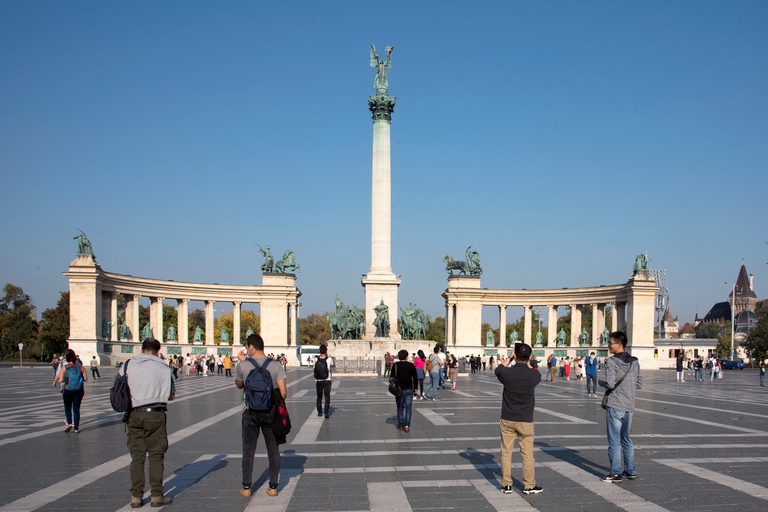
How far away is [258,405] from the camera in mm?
8391

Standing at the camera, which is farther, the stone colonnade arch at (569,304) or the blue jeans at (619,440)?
the stone colonnade arch at (569,304)

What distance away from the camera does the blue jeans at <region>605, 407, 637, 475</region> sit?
30.8ft

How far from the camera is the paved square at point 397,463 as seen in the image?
8.30 metres

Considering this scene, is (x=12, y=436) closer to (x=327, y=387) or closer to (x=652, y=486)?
(x=327, y=387)

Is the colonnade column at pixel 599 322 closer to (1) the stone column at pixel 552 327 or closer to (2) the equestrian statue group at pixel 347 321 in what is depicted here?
(1) the stone column at pixel 552 327

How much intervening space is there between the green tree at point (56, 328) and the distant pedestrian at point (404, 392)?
78455 mm

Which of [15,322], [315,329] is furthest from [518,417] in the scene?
[315,329]

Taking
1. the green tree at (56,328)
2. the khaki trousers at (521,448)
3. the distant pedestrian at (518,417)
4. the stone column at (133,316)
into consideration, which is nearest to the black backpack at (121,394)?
the distant pedestrian at (518,417)

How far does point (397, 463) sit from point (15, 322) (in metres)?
103

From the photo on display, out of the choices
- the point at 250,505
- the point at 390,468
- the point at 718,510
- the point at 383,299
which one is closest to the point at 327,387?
the point at 390,468

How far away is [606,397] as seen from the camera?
9781 millimetres

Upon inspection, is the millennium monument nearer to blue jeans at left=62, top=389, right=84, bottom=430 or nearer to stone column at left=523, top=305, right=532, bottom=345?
stone column at left=523, top=305, right=532, bottom=345

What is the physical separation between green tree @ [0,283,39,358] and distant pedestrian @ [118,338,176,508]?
98.0 meters

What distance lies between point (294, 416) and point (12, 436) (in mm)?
7330
